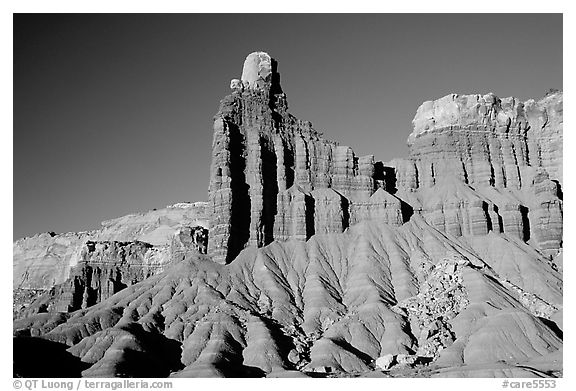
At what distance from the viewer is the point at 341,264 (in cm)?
11956

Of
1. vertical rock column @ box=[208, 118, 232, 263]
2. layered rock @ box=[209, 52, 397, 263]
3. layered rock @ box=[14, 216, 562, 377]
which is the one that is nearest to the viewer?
layered rock @ box=[14, 216, 562, 377]

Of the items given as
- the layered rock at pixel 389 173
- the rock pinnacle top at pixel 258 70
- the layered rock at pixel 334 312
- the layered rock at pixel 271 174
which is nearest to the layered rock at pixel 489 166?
the layered rock at pixel 389 173

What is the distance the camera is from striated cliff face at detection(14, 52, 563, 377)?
86875 millimetres

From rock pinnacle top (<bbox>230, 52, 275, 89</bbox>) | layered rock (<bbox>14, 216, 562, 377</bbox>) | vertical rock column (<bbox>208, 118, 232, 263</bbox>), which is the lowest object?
layered rock (<bbox>14, 216, 562, 377</bbox>)

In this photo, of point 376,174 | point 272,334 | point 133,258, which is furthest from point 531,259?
point 133,258

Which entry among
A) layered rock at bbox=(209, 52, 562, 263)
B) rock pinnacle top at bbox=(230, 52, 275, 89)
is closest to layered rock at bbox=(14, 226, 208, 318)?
layered rock at bbox=(209, 52, 562, 263)

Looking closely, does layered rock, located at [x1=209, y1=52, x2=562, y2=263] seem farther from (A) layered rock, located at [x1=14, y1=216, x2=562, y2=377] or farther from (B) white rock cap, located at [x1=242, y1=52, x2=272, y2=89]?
(A) layered rock, located at [x1=14, y1=216, x2=562, y2=377]

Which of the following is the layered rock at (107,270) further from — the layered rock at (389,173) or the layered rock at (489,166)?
the layered rock at (489,166)

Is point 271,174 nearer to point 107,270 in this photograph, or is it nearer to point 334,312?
point 334,312

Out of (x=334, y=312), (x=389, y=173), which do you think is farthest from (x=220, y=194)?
(x=389, y=173)
